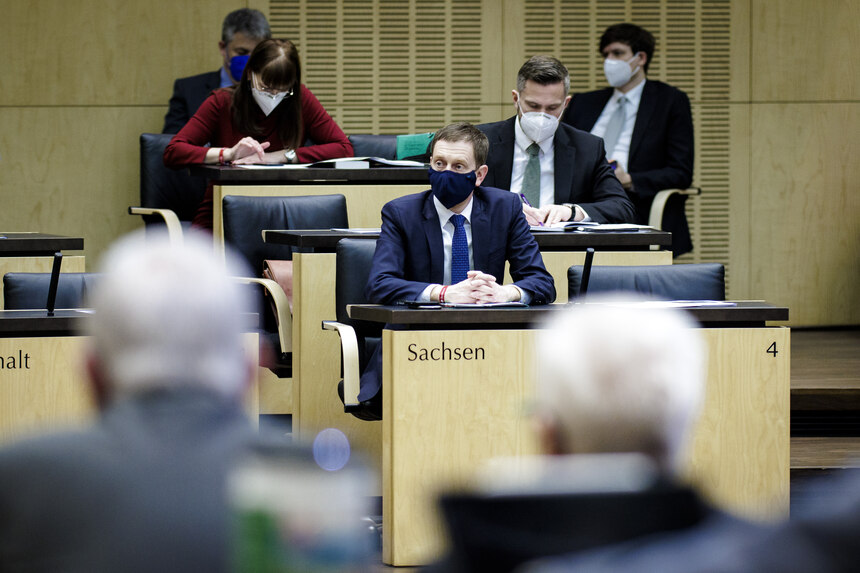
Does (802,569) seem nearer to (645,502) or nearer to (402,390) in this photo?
→ (645,502)

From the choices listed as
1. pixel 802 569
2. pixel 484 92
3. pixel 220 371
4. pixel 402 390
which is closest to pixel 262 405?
pixel 402 390

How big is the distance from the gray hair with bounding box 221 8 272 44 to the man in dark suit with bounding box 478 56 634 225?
1770 mm

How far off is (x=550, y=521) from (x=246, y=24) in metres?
5.60

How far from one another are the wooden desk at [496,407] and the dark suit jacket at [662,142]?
2580 mm

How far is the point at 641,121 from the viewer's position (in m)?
6.60

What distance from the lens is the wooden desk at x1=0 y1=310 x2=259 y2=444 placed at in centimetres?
369

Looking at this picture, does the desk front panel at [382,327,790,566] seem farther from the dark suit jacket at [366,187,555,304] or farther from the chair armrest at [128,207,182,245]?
the chair armrest at [128,207,182,245]

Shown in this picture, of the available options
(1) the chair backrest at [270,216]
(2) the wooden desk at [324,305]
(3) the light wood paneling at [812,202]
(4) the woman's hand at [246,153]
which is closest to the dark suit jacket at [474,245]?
(2) the wooden desk at [324,305]

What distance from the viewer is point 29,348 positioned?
12.2 ft

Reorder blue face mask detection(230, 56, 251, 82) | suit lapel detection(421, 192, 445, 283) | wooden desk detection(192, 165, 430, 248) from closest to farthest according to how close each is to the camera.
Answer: suit lapel detection(421, 192, 445, 283) → wooden desk detection(192, 165, 430, 248) → blue face mask detection(230, 56, 251, 82)

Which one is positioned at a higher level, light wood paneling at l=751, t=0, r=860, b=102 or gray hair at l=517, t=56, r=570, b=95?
light wood paneling at l=751, t=0, r=860, b=102

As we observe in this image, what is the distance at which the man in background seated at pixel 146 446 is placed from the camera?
4.22 ft

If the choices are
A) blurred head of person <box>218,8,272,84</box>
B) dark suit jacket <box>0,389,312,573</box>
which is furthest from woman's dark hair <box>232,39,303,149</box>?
dark suit jacket <box>0,389,312,573</box>

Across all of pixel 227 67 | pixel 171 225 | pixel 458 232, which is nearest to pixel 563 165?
pixel 458 232
